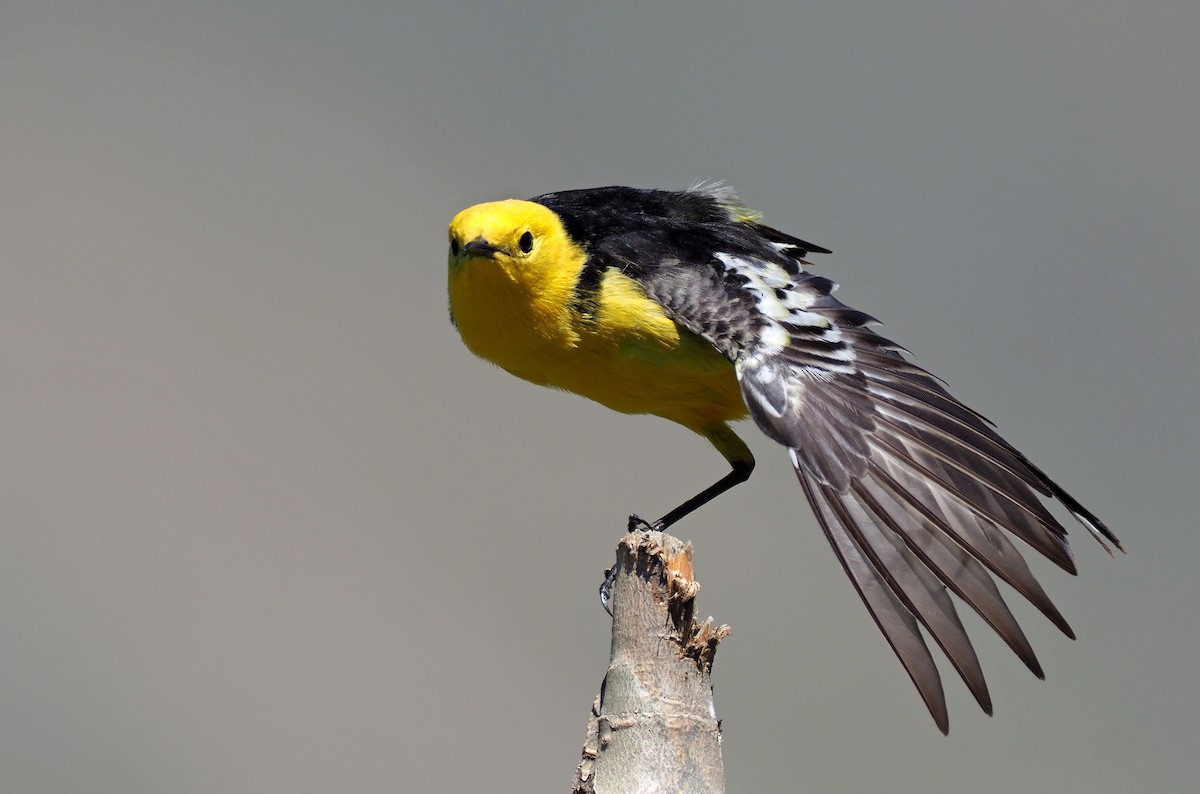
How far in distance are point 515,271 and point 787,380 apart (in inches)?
37.9

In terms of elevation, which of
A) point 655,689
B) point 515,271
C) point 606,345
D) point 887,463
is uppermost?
point 515,271

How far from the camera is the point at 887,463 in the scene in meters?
3.26

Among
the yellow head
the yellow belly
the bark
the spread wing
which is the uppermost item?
the yellow head

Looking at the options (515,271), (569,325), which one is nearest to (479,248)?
(515,271)

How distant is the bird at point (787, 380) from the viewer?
301cm

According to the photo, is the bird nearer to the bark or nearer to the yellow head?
the yellow head

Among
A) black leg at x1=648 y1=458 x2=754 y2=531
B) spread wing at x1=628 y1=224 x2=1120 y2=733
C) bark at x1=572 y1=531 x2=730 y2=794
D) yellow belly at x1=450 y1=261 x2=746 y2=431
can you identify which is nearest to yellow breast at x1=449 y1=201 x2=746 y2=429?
yellow belly at x1=450 y1=261 x2=746 y2=431

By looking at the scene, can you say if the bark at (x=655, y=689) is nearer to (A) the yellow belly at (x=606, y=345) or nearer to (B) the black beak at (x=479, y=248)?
(A) the yellow belly at (x=606, y=345)

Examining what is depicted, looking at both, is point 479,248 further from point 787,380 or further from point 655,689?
point 655,689

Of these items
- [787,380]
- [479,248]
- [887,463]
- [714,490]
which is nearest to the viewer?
[887,463]

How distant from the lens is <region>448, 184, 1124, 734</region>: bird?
3.01 metres

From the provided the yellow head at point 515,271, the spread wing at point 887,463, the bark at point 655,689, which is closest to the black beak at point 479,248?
the yellow head at point 515,271

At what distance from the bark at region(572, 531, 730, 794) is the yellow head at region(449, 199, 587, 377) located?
1055mm

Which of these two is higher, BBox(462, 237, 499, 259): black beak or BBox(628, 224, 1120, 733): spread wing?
BBox(462, 237, 499, 259): black beak
